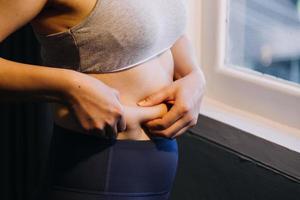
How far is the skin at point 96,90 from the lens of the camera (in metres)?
0.75

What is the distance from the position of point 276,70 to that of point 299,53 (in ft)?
0.27

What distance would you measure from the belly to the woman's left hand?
12mm

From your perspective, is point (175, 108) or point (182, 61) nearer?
point (175, 108)

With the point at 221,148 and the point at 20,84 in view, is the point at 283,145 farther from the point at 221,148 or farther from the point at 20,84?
the point at 20,84

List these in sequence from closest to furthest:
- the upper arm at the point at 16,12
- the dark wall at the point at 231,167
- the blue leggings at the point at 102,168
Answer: the upper arm at the point at 16,12, the blue leggings at the point at 102,168, the dark wall at the point at 231,167

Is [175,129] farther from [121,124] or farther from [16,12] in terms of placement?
[16,12]

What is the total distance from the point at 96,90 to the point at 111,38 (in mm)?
90

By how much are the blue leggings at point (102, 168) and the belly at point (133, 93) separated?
0.02 m

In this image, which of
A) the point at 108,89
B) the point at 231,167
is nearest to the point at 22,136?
the point at 231,167

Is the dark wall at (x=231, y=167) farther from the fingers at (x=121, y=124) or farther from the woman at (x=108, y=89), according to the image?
the fingers at (x=121, y=124)

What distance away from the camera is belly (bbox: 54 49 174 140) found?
850 millimetres

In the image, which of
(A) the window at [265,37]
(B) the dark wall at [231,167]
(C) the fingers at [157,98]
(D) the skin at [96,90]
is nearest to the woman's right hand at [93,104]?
(D) the skin at [96,90]

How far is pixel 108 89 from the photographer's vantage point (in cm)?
78

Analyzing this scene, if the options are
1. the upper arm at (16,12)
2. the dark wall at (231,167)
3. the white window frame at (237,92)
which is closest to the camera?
the upper arm at (16,12)
